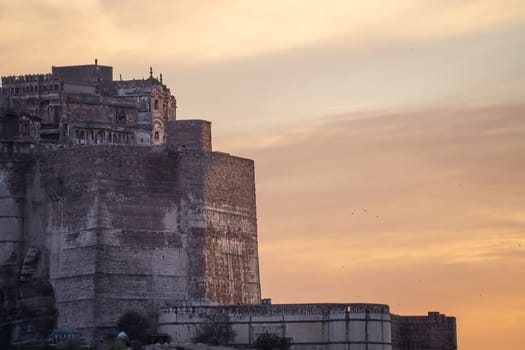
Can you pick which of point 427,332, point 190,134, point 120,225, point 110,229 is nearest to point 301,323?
point 120,225

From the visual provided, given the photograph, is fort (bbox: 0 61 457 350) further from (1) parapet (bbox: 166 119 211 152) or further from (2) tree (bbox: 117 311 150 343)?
(2) tree (bbox: 117 311 150 343)

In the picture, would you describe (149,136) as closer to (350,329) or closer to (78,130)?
(78,130)

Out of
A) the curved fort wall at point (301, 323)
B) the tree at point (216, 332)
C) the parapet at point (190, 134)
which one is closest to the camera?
the curved fort wall at point (301, 323)

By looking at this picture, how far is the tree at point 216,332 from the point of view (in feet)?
308

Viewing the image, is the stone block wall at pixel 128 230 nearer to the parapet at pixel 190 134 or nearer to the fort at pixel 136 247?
the fort at pixel 136 247

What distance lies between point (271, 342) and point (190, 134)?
17725 millimetres

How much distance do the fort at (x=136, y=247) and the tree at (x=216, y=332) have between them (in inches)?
14.6

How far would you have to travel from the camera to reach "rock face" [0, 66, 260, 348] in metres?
95.4

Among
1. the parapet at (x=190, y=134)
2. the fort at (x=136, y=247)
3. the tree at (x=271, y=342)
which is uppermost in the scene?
the parapet at (x=190, y=134)

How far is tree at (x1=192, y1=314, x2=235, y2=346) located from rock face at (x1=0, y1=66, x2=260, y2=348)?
9.23ft

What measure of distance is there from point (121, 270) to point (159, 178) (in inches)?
201

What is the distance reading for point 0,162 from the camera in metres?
100

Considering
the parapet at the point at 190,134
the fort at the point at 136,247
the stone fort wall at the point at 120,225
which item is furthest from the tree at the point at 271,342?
the parapet at the point at 190,134

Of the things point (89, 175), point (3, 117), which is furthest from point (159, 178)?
point (3, 117)
